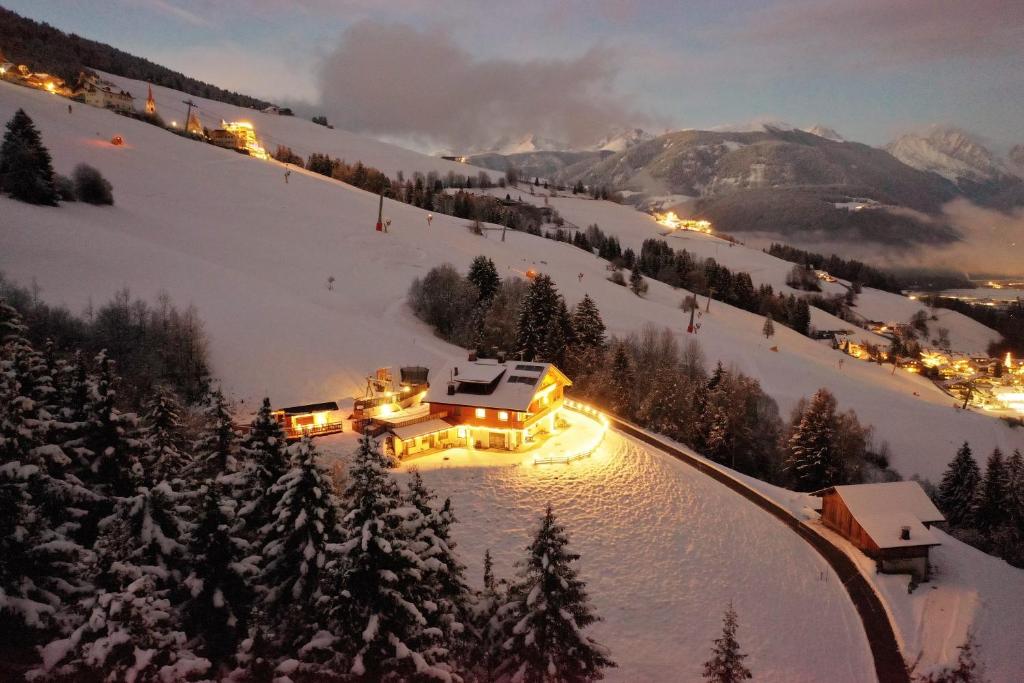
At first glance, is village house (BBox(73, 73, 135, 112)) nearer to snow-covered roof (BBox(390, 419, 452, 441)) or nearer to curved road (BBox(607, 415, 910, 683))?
snow-covered roof (BBox(390, 419, 452, 441))

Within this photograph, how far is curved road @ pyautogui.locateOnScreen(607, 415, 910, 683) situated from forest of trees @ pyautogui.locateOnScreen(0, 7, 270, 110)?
11977 centimetres

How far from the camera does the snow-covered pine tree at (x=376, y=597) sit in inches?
504

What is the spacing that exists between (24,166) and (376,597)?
177 feet

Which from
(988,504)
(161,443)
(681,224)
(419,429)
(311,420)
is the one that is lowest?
(311,420)

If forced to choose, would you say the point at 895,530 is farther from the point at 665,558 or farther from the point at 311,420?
the point at 311,420

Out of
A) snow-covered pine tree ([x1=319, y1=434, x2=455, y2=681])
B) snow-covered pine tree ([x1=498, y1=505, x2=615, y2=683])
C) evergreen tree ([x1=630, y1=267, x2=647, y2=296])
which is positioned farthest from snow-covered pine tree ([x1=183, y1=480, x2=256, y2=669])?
evergreen tree ([x1=630, y1=267, x2=647, y2=296])

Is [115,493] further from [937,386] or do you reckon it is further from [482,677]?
[937,386]

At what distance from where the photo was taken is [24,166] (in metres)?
44.1

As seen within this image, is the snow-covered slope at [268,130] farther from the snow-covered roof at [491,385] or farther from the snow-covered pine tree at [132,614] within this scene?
the snow-covered pine tree at [132,614]

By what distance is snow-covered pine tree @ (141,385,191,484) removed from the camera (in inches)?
647

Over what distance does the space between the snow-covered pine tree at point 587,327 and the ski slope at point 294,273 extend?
8980mm

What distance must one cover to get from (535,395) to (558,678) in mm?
21140

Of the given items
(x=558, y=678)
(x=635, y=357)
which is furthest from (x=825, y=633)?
(x=635, y=357)

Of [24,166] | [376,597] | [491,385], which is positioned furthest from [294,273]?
[376,597]
